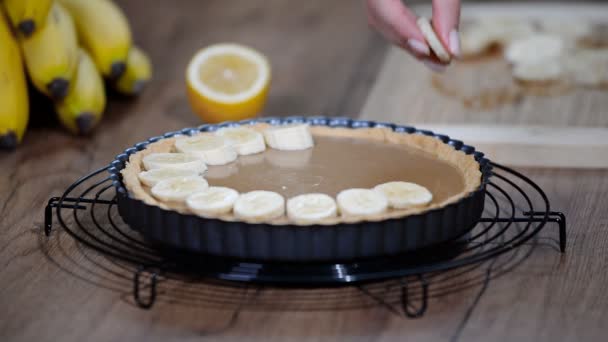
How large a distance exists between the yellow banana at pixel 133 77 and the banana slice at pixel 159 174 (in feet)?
4.33

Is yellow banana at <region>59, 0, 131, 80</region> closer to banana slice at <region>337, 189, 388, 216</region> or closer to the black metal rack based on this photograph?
the black metal rack

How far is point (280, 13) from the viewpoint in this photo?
429cm

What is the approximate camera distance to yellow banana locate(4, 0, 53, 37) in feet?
8.21

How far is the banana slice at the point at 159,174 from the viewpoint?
6.22ft

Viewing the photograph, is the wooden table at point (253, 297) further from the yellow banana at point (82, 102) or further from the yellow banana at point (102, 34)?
the yellow banana at point (102, 34)

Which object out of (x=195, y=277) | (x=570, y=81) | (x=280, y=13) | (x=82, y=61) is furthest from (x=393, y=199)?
(x=280, y=13)

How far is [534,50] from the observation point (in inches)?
134

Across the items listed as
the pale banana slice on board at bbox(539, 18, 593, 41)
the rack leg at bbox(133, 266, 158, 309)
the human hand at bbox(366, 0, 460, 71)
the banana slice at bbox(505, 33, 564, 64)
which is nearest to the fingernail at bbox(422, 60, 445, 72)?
the human hand at bbox(366, 0, 460, 71)

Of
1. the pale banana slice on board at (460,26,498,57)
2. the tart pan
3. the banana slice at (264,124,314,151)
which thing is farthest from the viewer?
the pale banana slice on board at (460,26,498,57)

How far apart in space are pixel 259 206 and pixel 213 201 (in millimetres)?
95

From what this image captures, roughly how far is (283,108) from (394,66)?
60cm

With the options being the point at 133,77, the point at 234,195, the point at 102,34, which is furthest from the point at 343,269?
the point at 133,77

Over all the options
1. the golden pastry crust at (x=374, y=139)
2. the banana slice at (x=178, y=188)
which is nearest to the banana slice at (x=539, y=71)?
the golden pastry crust at (x=374, y=139)

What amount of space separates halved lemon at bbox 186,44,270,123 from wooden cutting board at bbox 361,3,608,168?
1.25 feet
